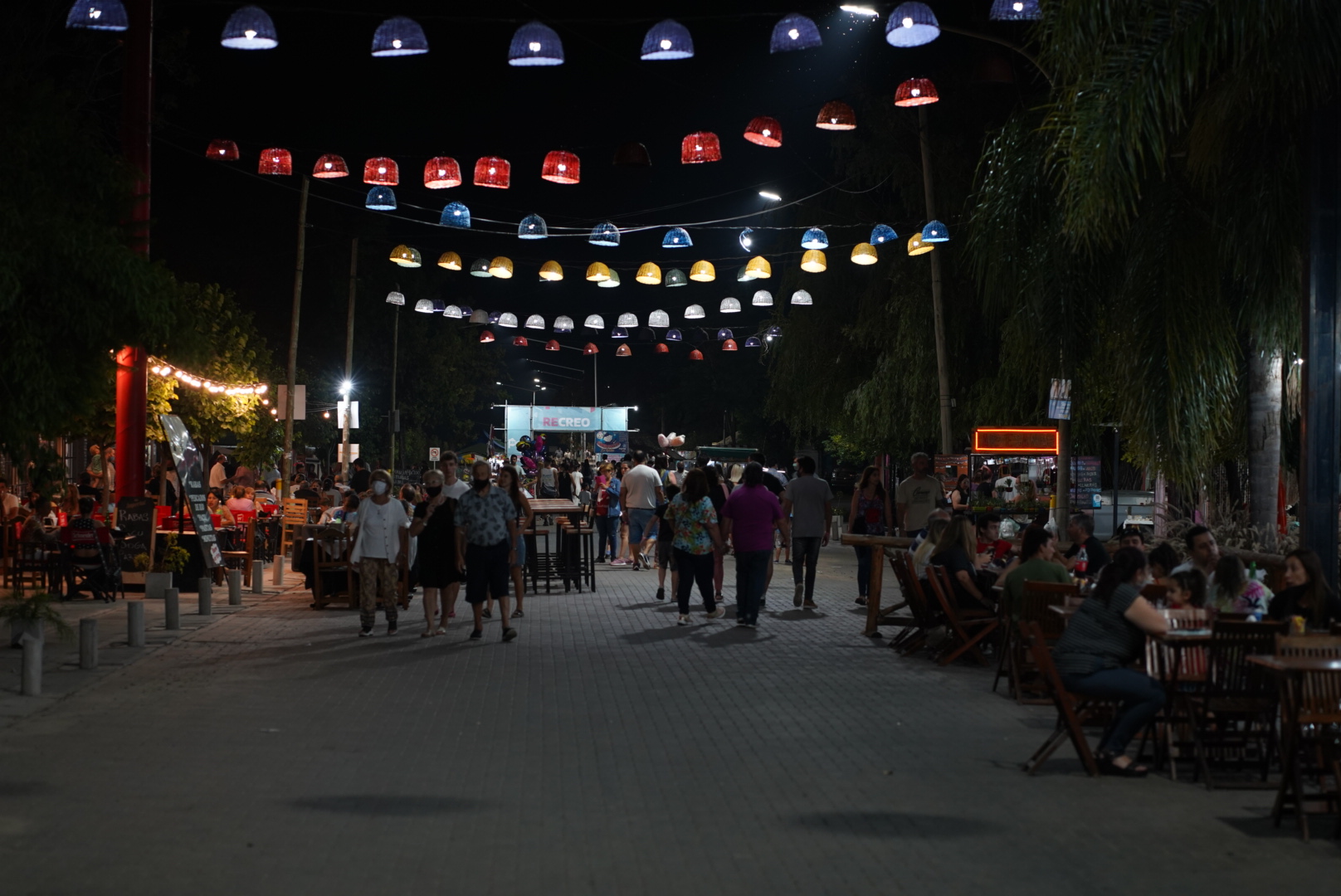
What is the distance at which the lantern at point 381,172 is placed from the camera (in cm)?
2167

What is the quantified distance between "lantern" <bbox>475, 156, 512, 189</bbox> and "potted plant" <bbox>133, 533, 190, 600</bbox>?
22.7 feet

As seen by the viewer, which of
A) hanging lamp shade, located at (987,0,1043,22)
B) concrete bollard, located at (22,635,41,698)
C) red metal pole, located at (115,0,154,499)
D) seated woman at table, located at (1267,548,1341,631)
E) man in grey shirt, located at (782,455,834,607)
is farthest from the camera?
red metal pole, located at (115,0,154,499)

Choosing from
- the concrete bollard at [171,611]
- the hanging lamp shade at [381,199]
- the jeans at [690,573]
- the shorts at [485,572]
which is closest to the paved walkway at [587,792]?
the shorts at [485,572]

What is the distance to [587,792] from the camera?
7.75 meters

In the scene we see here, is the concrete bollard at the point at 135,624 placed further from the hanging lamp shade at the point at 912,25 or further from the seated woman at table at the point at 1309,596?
the seated woman at table at the point at 1309,596

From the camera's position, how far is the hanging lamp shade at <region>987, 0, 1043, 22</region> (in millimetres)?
14984

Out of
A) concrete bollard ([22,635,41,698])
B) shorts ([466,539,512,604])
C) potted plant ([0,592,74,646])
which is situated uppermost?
shorts ([466,539,512,604])

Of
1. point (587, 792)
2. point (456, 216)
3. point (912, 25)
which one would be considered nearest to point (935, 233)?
point (456, 216)

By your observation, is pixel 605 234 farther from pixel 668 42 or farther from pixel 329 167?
pixel 668 42

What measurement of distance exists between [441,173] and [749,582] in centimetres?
871

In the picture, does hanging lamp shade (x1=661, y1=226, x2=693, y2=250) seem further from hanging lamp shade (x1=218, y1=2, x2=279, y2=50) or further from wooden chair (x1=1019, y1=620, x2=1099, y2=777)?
wooden chair (x1=1019, y1=620, x2=1099, y2=777)

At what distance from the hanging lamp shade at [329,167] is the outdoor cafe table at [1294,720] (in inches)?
627

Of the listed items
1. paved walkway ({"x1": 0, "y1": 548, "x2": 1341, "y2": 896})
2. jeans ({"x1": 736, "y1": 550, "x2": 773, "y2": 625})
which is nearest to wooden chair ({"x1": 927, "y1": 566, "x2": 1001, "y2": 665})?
paved walkway ({"x1": 0, "y1": 548, "x2": 1341, "y2": 896})

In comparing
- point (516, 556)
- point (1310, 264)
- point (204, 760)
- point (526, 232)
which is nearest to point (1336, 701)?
point (1310, 264)
